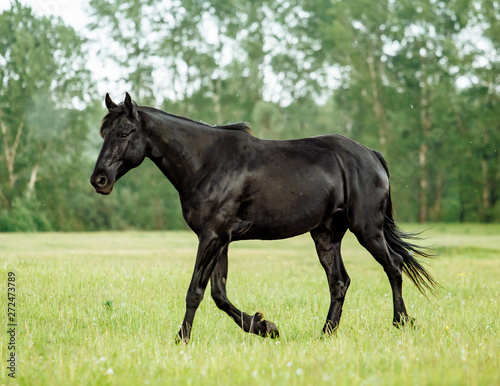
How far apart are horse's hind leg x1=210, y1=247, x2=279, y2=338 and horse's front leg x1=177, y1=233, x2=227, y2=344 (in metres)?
0.32

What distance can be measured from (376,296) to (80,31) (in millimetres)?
31247

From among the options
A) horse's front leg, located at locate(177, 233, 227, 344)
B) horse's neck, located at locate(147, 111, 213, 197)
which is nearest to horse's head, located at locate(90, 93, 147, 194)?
horse's neck, located at locate(147, 111, 213, 197)

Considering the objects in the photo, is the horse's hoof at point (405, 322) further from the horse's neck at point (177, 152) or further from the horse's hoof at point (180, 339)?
the horse's neck at point (177, 152)

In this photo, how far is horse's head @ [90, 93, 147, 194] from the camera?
19.1 ft

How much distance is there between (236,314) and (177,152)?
1859 mm

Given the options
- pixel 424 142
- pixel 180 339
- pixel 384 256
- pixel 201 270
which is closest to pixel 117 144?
pixel 201 270

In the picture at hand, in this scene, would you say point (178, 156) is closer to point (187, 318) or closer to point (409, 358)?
point (187, 318)

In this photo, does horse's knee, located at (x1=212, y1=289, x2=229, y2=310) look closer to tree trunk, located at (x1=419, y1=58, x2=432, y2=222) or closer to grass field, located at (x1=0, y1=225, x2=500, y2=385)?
grass field, located at (x1=0, y1=225, x2=500, y2=385)

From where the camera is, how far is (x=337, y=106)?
41.7 metres

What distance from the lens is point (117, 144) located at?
5.87 m

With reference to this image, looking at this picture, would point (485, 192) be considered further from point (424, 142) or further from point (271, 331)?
point (271, 331)

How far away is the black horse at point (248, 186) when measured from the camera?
593 cm

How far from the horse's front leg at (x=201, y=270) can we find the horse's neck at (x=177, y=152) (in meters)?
0.59

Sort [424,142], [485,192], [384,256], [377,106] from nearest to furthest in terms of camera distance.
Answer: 1. [384,256]
2. [485,192]
3. [424,142]
4. [377,106]
